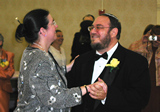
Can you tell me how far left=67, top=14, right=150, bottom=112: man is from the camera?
187 cm

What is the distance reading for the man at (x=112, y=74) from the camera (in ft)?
6.13

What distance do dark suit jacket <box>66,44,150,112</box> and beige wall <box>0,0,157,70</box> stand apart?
14.3 ft

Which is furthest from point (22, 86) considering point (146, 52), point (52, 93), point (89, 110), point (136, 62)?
point (146, 52)

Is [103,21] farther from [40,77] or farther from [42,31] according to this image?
[40,77]

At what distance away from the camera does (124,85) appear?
6.48 ft

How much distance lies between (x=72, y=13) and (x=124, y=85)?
4.75 meters

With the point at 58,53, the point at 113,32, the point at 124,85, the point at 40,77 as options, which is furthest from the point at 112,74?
the point at 58,53

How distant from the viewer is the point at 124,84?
6.48ft

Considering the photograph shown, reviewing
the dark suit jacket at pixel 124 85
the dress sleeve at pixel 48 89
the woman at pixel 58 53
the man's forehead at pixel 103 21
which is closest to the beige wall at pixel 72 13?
the woman at pixel 58 53

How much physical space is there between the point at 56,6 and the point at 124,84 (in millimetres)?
4914

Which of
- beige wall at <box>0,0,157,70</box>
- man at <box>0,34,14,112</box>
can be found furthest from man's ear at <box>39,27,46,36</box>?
beige wall at <box>0,0,157,70</box>

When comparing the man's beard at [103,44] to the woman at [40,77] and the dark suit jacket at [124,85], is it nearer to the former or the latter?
the dark suit jacket at [124,85]

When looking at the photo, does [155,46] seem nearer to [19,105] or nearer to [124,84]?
[124,84]

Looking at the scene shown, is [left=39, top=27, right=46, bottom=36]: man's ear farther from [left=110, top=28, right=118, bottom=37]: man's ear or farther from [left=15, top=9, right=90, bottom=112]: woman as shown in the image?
[left=110, top=28, right=118, bottom=37]: man's ear
